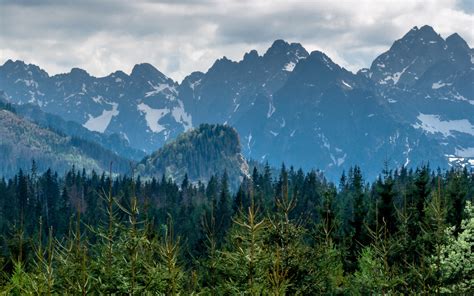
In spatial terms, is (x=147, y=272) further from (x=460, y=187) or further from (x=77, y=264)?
(x=460, y=187)

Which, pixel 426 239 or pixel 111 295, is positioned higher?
pixel 426 239

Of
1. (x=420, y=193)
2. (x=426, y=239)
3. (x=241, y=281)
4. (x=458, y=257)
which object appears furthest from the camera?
(x=420, y=193)

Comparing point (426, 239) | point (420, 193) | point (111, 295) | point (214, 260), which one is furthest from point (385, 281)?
point (420, 193)

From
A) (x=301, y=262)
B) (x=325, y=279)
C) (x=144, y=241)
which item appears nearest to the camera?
(x=144, y=241)

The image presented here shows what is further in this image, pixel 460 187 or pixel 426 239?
pixel 460 187

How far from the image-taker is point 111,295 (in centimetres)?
2623

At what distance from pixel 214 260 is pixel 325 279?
6321 millimetres

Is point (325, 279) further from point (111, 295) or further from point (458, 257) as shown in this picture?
point (111, 295)

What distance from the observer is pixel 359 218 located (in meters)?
70.2

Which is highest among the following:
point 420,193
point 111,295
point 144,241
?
point 420,193

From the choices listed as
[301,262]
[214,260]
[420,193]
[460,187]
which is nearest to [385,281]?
[301,262]

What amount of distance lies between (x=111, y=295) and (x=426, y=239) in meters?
31.1

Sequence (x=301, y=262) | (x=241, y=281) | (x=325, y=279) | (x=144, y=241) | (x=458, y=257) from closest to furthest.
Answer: (x=144, y=241) → (x=241, y=281) → (x=301, y=262) → (x=325, y=279) → (x=458, y=257)

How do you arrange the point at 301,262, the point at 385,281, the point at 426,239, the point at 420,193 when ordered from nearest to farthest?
the point at 385,281, the point at 301,262, the point at 426,239, the point at 420,193
